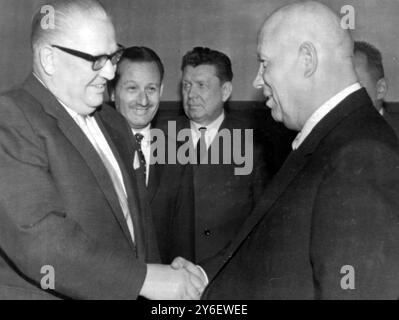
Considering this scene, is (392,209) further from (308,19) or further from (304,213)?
(308,19)

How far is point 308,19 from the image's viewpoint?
143 cm

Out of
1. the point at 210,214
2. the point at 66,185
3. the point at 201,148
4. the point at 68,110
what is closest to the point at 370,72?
the point at 201,148

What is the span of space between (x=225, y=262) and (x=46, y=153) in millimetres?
511

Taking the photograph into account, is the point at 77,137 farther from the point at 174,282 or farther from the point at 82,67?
the point at 174,282

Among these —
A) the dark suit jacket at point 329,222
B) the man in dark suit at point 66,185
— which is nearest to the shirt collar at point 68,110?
the man in dark suit at point 66,185

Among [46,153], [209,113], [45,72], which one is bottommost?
[46,153]

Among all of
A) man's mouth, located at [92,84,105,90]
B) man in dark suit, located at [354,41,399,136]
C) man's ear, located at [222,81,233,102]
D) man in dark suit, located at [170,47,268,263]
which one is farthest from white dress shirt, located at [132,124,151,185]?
man in dark suit, located at [354,41,399,136]

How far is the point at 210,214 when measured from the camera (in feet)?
8.04

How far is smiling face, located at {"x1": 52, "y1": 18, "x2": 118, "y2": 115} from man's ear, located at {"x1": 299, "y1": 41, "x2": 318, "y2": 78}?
510 millimetres

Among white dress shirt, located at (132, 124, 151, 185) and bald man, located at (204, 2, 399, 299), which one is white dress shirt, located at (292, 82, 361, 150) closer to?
bald man, located at (204, 2, 399, 299)

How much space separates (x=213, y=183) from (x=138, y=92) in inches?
18.6

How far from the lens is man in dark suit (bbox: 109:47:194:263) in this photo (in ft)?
7.84

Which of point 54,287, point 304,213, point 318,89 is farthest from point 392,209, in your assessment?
point 54,287

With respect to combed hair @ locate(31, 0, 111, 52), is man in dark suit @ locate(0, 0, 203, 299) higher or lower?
lower
